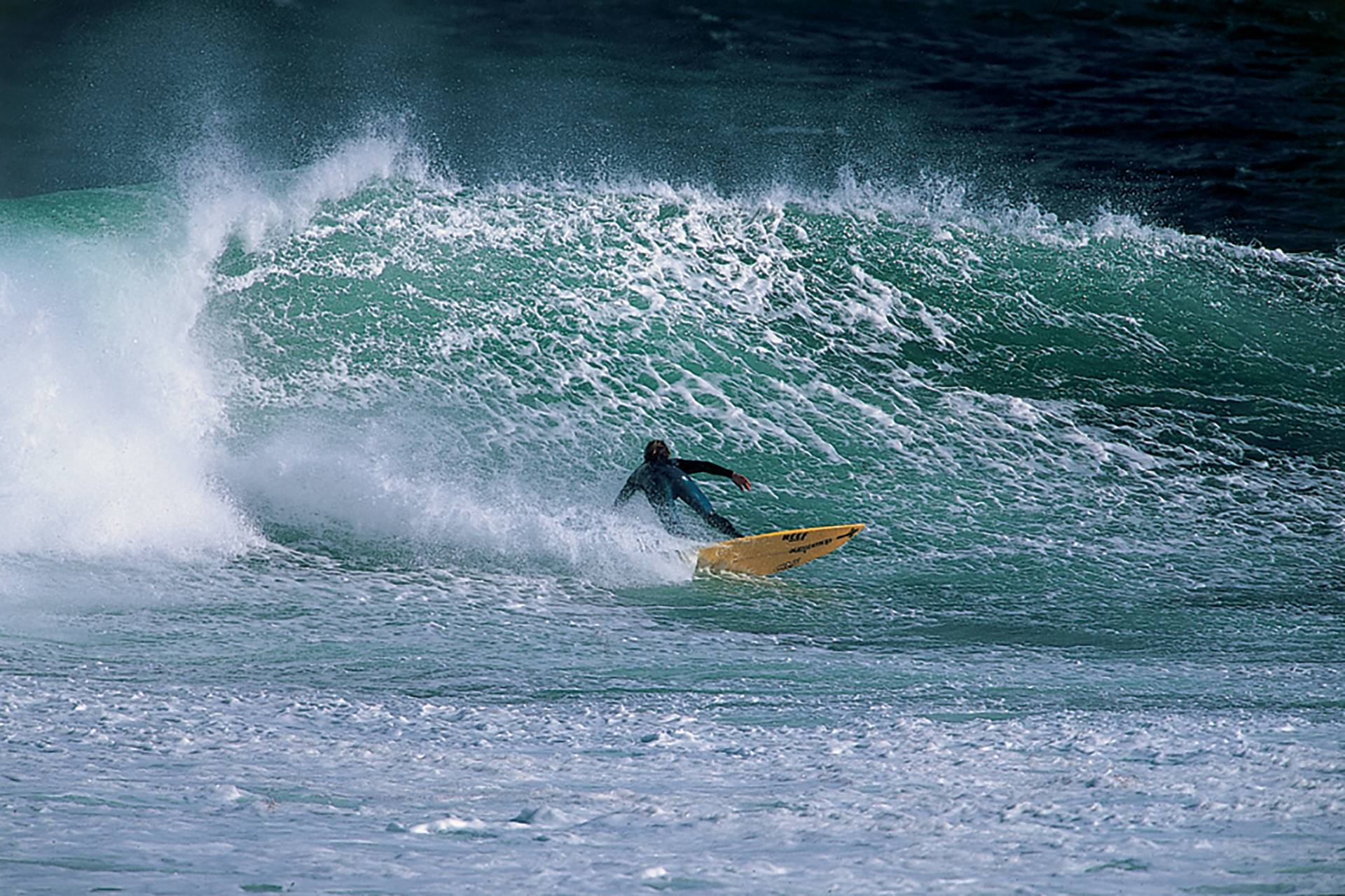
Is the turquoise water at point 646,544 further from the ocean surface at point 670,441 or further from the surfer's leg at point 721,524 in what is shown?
the surfer's leg at point 721,524

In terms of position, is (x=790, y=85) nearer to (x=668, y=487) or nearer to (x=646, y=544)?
(x=668, y=487)

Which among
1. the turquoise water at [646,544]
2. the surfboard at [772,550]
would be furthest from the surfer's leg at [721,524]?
the turquoise water at [646,544]

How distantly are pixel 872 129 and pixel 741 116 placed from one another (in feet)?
4.82

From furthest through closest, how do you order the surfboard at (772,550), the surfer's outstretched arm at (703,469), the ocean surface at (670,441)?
the surfer's outstretched arm at (703,469) < the surfboard at (772,550) < the ocean surface at (670,441)

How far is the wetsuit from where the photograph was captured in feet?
23.3

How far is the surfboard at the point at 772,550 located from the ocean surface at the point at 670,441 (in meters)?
0.11

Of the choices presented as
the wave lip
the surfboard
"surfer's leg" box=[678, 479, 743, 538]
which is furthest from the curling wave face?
the surfboard

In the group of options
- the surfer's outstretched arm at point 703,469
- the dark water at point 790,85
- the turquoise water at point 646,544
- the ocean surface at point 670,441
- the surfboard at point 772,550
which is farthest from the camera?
the dark water at point 790,85

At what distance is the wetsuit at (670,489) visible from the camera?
7105 millimetres

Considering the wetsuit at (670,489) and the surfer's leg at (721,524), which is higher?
the wetsuit at (670,489)

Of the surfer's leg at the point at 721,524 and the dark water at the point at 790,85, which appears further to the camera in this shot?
the dark water at the point at 790,85

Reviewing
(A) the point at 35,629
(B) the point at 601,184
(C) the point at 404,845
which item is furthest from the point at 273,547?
(B) the point at 601,184

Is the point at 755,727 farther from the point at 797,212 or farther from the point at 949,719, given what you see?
the point at 797,212

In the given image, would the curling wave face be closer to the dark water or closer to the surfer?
the surfer
